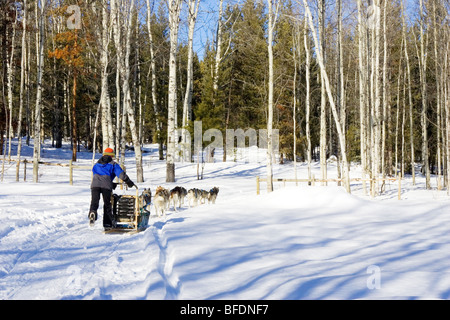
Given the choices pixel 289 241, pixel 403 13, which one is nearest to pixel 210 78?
pixel 403 13

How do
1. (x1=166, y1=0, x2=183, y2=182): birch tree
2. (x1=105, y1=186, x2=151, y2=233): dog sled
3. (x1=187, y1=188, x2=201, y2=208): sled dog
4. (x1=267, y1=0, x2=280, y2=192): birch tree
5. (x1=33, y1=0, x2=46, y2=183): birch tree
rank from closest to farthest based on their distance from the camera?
(x1=105, y1=186, x2=151, y2=233): dog sled, (x1=187, y1=188, x2=201, y2=208): sled dog, (x1=267, y1=0, x2=280, y2=192): birch tree, (x1=33, y1=0, x2=46, y2=183): birch tree, (x1=166, y1=0, x2=183, y2=182): birch tree

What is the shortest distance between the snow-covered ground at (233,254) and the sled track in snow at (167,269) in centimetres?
2

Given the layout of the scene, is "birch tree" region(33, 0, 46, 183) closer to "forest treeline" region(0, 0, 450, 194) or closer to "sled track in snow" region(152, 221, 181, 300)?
"forest treeline" region(0, 0, 450, 194)

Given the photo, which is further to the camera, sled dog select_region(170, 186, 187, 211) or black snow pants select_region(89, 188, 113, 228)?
Answer: sled dog select_region(170, 186, 187, 211)

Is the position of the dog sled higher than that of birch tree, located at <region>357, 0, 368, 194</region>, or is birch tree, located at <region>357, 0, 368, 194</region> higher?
birch tree, located at <region>357, 0, 368, 194</region>

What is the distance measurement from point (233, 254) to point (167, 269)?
1166 mm

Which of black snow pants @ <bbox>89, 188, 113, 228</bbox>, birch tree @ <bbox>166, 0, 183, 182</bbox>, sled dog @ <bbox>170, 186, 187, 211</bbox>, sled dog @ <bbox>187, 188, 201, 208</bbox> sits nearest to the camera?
black snow pants @ <bbox>89, 188, 113, 228</bbox>

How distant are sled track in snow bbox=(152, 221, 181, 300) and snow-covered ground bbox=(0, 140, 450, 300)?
20 mm

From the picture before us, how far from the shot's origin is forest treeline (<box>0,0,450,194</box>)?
63.9 feet

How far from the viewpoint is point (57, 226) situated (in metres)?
8.23

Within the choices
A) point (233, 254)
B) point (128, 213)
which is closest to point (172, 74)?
point (128, 213)

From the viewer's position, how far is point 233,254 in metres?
5.70

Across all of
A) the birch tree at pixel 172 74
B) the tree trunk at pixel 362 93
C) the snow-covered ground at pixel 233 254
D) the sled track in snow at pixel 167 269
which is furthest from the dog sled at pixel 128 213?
the tree trunk at pixel 362 93

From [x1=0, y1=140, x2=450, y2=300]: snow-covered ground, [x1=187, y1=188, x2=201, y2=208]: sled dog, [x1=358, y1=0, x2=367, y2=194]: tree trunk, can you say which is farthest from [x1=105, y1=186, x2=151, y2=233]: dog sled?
[x1=358, y1=0, x2=367, y2=194]: tree trunk
